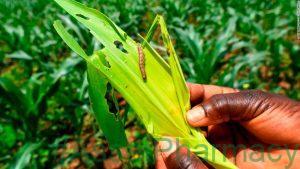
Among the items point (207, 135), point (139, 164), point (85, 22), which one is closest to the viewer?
point (85, 22)

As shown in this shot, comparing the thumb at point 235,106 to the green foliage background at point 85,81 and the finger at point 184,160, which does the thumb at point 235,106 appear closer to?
the finger at point 184,160

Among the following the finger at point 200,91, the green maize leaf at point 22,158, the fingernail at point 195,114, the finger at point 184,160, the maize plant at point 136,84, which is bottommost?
the green maize leaf at point 22,158

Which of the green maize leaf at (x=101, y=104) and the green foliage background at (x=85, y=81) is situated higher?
the green maize leaf at (x=101, y=104)

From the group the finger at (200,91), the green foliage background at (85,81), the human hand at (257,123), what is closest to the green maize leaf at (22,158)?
the green foliage background at (85,81)

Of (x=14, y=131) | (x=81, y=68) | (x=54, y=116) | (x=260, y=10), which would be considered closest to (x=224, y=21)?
(x=260, y=10)

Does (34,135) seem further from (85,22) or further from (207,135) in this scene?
(85,22)

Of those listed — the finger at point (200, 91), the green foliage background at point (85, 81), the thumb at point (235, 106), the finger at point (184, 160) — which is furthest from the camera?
the green foliage background at point (85, 81)

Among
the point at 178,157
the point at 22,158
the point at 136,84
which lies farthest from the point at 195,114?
the point at 22,158

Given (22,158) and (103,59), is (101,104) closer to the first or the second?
(103,59)
